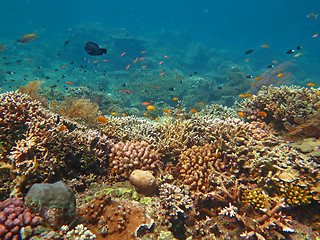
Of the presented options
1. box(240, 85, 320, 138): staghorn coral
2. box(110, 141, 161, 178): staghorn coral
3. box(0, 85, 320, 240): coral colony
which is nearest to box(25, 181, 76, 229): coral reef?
box(0, 85, 320, 240): coral colony

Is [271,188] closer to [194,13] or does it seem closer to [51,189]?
[51,189]

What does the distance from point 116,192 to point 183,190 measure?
160 cm

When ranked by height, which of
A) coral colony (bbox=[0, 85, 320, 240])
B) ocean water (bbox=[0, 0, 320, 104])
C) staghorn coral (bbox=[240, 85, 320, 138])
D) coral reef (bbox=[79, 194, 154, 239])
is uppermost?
ocean water (bbox=[0, 0, 320, 104])

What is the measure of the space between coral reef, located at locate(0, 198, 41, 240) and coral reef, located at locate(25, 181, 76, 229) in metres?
0.10

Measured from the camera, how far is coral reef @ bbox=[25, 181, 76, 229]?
264 cm

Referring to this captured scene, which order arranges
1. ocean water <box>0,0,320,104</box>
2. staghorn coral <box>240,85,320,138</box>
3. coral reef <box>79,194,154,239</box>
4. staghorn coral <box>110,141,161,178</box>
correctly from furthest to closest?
ocean water <box>0,0,320,104</box>, staghorn coral <box>240,85,320,138</box>, staghorn coral <box>110,141,161,178</box>, coral reef <box>79,194,154,239</box>

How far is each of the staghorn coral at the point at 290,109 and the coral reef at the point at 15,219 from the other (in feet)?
23.2

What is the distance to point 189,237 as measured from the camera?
3.28m

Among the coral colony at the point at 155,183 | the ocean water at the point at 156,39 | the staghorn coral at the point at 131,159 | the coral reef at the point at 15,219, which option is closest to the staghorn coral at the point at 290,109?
the coral colony at the point at 155,183

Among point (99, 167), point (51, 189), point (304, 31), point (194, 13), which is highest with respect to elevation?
point (194, 13)

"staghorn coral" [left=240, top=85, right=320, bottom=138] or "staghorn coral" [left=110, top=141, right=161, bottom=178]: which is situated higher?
"staghorn coral" [left=240, top=85, right=320, bottom=138]

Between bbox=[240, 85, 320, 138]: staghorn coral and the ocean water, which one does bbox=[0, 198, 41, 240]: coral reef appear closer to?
bbox=[240, 85, 320, 138]: staghorn coral

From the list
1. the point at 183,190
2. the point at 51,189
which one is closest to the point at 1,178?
the point at 51,189

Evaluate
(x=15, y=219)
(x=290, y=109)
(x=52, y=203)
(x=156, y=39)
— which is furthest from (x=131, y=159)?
(x=156, y=39)
